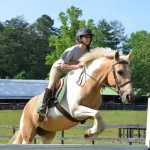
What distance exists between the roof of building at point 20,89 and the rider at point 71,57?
180ft

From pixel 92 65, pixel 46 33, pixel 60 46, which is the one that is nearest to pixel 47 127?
pixel 92 65

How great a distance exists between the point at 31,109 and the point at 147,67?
63.0m

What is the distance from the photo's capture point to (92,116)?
632 cm

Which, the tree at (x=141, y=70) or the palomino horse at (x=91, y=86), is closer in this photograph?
the palomino horse at (x=91, y=86)

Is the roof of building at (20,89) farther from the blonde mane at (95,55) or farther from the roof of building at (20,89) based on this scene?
the blonde mane at (95,55)

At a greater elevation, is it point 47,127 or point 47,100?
point 47,100

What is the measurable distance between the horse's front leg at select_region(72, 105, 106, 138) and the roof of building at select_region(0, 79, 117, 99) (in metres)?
55.5

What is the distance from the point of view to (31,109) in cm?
772

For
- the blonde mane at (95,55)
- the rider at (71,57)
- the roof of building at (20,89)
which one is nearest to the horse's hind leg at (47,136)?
the rider at (71,57)

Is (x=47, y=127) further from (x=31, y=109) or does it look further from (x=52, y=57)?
(x=52, y=57)

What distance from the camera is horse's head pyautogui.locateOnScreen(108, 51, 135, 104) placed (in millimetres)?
6301

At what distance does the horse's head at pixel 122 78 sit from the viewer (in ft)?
20.7

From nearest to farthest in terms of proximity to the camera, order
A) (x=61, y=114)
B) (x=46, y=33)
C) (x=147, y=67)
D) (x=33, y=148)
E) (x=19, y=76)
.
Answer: (x=33, y=148) → (x=61, y=114) → (x=147, y=67) → (x=19, y=76) → (x=46, y=33)

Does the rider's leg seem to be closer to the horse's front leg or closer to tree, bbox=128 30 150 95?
the horse's front leg
